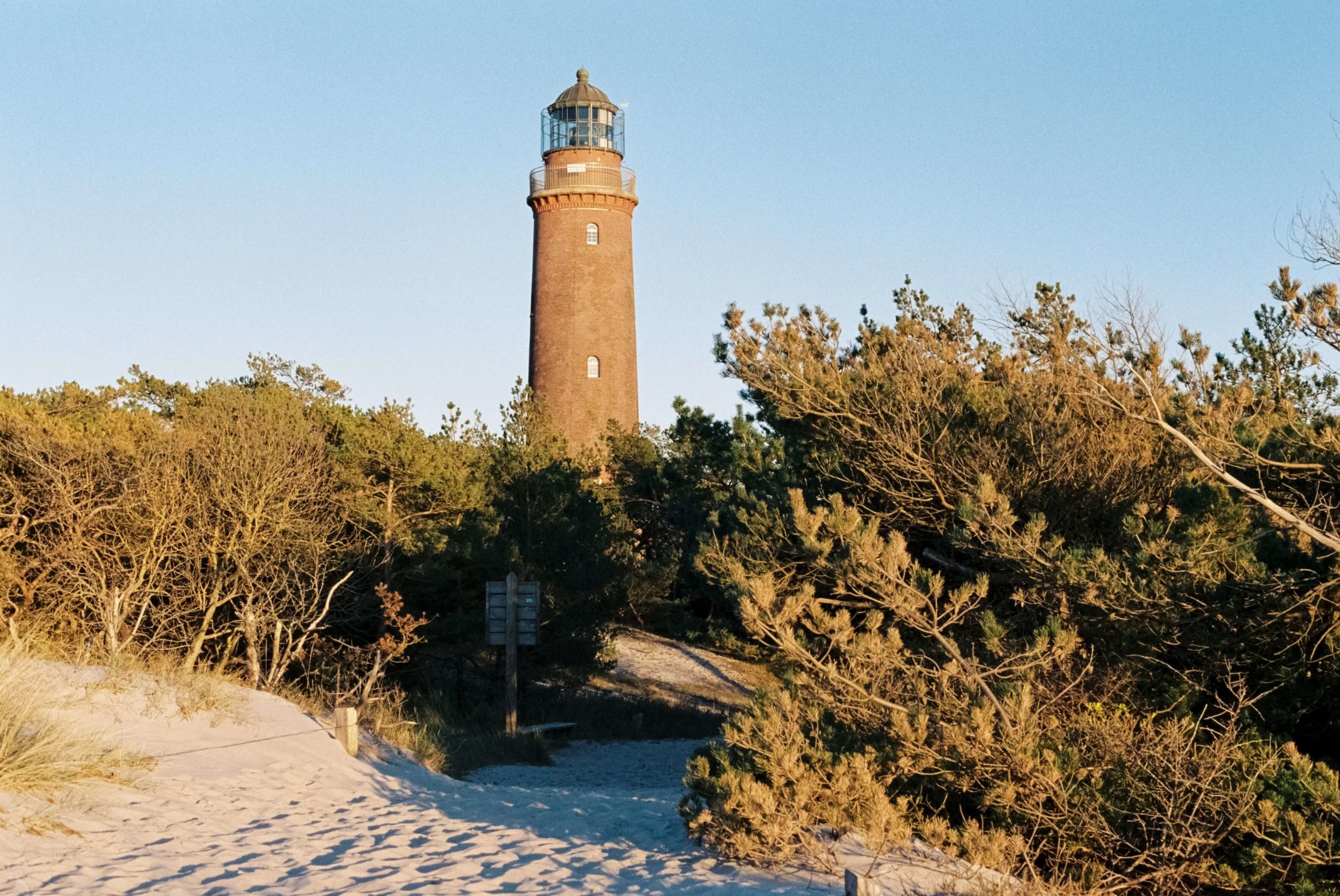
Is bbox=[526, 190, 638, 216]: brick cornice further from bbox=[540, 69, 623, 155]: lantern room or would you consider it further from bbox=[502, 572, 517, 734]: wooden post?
bbox=[502, 572, 517, 734]: wooden post

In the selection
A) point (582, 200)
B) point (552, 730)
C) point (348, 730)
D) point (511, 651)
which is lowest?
point (552, 730)

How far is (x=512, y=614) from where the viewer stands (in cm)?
1602

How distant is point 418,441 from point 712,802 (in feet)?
39.3

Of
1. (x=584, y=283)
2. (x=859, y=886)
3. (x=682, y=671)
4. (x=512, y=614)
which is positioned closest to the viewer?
(x=859, y=886)

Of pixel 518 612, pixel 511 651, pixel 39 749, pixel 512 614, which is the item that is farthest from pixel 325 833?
pixel 518 612

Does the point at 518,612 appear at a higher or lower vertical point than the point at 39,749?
higher

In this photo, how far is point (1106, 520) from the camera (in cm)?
1047

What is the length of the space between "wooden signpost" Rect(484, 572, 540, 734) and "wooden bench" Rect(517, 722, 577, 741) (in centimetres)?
53

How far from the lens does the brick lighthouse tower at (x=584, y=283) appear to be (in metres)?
28.8

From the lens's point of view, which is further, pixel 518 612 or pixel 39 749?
pixel 518 612

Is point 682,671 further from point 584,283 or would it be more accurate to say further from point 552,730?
point 584,283

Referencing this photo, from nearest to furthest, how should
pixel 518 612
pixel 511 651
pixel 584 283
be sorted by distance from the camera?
pixel 511 651 < pixel 518 612 < pixel 584 283

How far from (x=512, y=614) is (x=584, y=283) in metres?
14.4

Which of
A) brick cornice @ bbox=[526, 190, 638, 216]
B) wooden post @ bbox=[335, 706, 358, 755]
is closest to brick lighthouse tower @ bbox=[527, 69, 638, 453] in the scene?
brick cornice @ bbox=[526, 190, 638, 216]
